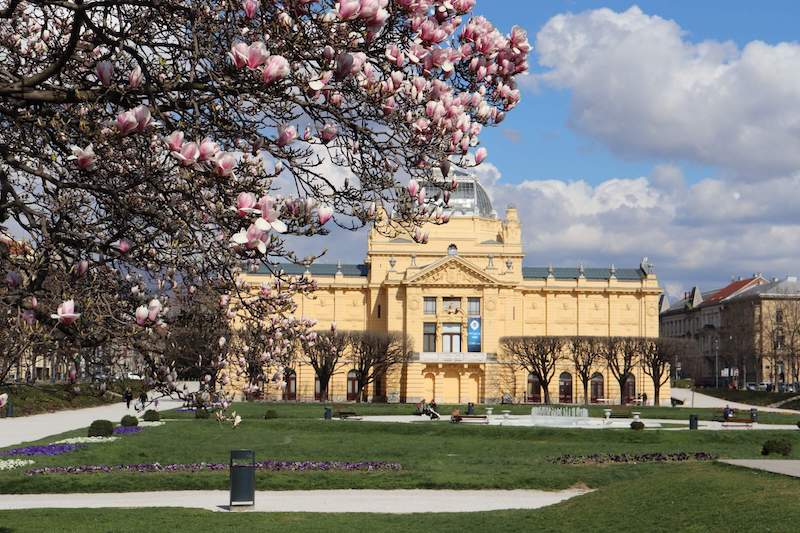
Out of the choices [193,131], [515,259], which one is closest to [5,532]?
[193,131]

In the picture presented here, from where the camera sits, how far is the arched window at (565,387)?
88.5 meters

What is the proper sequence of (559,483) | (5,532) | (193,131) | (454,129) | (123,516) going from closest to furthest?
(193,131) → (454,129) → (5,532) → (123,516) → (559,483)

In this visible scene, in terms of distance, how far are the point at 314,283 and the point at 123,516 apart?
32.4 feet

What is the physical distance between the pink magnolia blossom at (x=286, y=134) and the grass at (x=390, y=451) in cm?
1797

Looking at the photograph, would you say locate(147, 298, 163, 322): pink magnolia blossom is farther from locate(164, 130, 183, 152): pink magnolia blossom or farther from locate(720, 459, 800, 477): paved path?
locate(720, 459, 800, 477): paved path

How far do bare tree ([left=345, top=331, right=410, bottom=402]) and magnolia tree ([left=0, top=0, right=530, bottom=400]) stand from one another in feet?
224

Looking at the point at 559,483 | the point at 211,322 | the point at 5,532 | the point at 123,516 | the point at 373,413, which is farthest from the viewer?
the point at 373,413

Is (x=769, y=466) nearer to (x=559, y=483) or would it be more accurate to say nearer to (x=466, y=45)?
(x=559, y=483)

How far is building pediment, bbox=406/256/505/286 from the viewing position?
279 feet

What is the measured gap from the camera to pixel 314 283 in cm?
1144

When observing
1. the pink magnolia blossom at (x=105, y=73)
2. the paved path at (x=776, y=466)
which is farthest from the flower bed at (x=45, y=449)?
the pink magnolia blossom at (x=105, y=73)

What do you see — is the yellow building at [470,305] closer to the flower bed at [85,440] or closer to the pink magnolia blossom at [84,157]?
the flower bed at [85,440]

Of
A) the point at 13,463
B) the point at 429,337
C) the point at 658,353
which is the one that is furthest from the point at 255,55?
the point at 429,337

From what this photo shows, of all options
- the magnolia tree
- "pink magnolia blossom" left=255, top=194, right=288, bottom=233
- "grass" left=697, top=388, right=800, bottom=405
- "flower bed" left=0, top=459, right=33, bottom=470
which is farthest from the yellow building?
"pink magnolia blossom" left=255, top=194, right=288, bottom=233
